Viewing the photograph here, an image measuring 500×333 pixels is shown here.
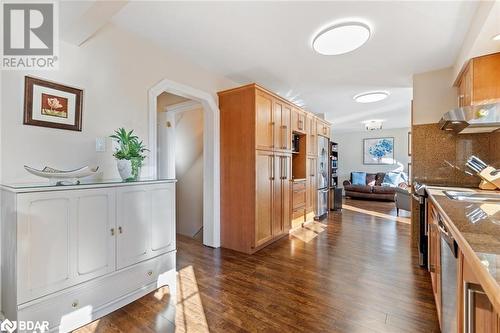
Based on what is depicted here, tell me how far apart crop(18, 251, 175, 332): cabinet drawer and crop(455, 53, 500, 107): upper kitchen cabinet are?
10.9 feet

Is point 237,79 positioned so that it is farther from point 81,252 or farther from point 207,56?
point 81,252

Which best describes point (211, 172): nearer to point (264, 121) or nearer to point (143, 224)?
point (264, 121)

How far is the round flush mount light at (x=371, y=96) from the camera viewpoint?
4070 mm

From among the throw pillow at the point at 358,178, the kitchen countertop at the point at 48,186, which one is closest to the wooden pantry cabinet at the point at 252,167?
the kitchen countertop at the point at 48,186

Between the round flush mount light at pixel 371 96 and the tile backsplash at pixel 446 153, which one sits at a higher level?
the round flush mount light at pixel 371 96

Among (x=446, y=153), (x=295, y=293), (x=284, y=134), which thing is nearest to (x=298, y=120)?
(x=284, y=134)

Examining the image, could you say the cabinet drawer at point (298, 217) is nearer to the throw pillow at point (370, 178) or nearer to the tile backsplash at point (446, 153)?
the tile backsplash at point (446, 153)

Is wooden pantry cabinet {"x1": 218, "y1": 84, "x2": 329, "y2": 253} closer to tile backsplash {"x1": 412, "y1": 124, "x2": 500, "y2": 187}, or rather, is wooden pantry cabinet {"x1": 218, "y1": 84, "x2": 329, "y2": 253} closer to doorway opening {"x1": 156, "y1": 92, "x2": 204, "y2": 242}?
doorway opening {"x1": 156, "y1": 92, "x2": 204, "y2": 242}

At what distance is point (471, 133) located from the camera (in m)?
2.83

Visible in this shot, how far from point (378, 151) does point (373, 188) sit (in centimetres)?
167

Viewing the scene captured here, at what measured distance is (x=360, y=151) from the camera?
837 centimetres

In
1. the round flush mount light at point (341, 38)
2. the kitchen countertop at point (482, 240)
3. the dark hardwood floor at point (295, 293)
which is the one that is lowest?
the dark hardwood floor at point (295, 293)

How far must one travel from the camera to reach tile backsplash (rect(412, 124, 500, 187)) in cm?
278

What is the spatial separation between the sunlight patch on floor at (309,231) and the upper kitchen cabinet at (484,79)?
251cm
